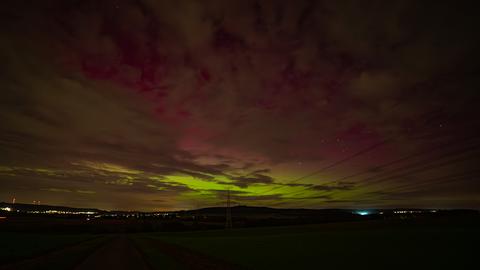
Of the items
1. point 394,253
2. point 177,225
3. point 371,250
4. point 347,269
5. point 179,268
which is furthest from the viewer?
point 177,225

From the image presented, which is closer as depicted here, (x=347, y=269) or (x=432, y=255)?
(x=347, y=269)

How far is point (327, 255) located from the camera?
3105 cm

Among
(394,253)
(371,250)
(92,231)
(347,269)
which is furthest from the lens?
(92,231)

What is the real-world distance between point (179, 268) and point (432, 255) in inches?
858

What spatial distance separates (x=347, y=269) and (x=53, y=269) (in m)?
22.0

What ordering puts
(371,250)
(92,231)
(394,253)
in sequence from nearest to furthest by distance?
1. (394,253)
2. (371,250)
3. (92,231)

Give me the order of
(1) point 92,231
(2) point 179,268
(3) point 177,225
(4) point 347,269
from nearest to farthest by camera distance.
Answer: (4) point 347,269 < (2) point 179,268 < (1) point 92,231 < (3) point 177,225

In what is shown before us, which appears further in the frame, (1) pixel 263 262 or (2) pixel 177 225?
(2) pixel 177 225

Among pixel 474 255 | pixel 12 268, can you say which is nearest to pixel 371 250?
pixel 474 255

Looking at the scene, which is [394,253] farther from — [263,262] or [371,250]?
[263,262]

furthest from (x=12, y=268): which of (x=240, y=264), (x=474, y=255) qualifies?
(x=474, y=255)

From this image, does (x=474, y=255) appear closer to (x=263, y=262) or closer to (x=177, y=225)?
(x=263, y=262)

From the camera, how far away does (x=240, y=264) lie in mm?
27516

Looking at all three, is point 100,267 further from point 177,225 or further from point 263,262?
point 177,225
